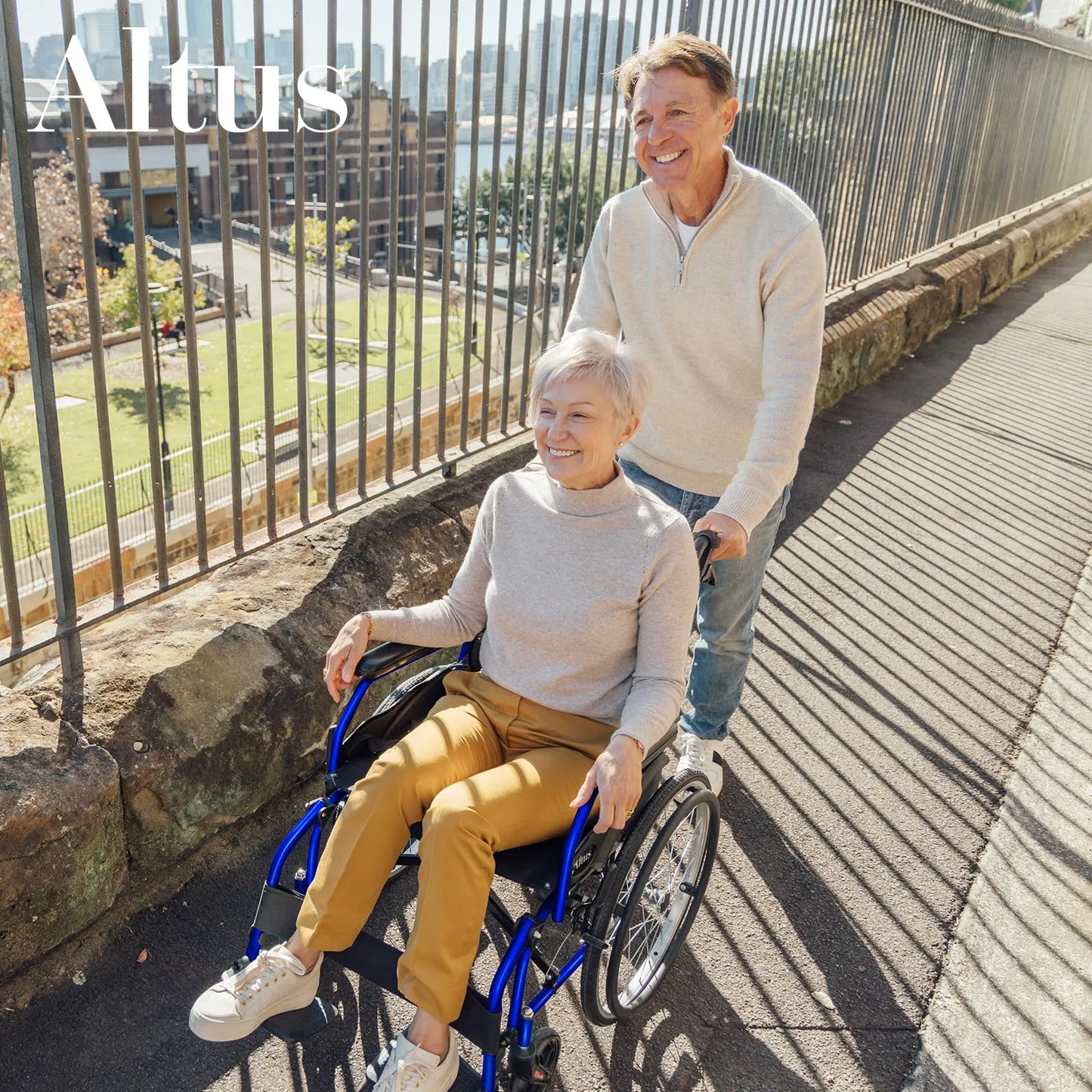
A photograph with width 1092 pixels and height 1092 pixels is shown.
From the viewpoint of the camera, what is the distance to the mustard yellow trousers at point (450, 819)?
6.42 ft

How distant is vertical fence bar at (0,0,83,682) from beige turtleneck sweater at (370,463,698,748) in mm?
795

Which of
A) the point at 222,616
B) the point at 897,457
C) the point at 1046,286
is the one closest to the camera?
the point at 222,616

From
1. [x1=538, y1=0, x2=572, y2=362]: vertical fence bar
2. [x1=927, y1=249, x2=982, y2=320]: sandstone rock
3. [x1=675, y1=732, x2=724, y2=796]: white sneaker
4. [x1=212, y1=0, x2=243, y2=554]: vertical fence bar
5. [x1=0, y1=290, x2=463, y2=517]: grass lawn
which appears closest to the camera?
[x1=212, y1=0, x2=243, y2=554]: vertical fence bar

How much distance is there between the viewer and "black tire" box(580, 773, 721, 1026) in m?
2.10

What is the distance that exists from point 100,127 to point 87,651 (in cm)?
134

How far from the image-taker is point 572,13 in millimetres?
3777

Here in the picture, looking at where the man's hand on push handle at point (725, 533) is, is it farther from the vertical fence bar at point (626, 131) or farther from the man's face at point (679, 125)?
the vertical fence bar at point (626, 131)

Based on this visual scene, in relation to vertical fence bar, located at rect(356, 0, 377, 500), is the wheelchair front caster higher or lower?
lower

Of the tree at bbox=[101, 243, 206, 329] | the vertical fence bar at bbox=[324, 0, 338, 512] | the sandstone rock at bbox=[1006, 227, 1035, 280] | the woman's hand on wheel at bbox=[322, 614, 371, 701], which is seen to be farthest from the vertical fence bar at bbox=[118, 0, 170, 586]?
the tree at bbox=[101, 243, 206, 329]

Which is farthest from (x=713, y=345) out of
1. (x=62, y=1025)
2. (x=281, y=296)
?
(x=281, y=296)

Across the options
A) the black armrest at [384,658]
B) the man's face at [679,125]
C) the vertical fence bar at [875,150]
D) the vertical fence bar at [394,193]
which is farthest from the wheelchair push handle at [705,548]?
the vertical fence bar at [875,150]

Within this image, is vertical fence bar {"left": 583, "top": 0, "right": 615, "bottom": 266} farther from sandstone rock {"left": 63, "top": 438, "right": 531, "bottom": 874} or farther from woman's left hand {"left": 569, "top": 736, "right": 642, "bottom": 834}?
woman's left hand {"left": 569, "top": 736, "right": 642, "bottom": 834}

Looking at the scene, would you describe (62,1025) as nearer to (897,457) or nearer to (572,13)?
(572,13)

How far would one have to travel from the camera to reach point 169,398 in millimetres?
35781
